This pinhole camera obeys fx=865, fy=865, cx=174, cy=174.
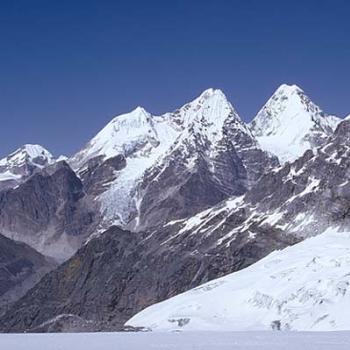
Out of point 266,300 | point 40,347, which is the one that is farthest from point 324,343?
point 266,300

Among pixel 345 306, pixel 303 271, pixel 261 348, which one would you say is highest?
pixel 303 271

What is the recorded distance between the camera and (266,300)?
5507 inches

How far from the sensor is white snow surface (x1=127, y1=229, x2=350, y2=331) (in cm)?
12725

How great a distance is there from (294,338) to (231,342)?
25.9 ft

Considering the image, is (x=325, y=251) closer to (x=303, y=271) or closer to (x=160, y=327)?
(x=303, y=271)

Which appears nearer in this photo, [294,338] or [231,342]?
[231,342]

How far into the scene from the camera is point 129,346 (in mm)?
69312

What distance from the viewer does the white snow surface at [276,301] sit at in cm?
12725

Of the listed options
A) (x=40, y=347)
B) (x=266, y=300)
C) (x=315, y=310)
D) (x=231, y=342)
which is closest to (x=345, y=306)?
(x=315, y=310)

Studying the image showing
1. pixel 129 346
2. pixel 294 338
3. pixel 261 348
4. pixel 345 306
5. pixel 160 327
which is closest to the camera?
pixel 261 348

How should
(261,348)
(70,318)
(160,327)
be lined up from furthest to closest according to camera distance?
(70,318) < (160,327) < (261,348)

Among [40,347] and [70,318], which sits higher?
[70,318]

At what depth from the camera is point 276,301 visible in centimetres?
13788

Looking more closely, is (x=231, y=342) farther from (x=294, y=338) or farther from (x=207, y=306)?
(x=207, y=306)
